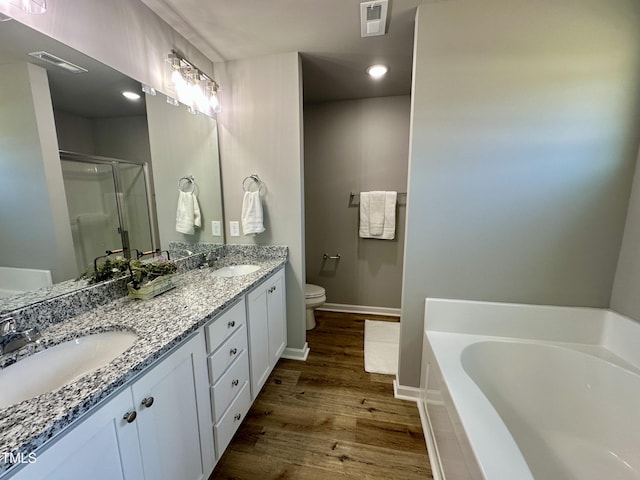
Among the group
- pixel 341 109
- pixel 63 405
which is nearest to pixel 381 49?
pixel 341 109

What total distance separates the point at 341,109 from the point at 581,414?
3.04 metres

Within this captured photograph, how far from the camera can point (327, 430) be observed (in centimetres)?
158

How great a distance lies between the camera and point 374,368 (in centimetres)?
214

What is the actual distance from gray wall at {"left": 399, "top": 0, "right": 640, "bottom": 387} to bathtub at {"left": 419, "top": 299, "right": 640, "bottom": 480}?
0.48 ft

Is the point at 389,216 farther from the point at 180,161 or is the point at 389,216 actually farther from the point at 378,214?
the point at 180,161

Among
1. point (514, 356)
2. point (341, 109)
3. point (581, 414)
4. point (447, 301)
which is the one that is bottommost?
point (581, 414)

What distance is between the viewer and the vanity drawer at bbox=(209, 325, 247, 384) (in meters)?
1.22

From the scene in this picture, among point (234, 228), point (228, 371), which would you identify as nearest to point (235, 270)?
point (234, 228)

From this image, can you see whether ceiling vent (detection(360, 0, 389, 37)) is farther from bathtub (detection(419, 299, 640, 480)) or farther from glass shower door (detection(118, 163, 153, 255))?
bathtub (detection(419, 299, 640, 480))

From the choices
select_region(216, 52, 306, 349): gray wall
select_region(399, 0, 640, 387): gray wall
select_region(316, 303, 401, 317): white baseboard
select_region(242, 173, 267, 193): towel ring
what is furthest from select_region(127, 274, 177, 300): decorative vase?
select_region(316, 303, 401, 317): white baseboard

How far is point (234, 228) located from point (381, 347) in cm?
174

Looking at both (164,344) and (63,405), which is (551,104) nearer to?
(164,344)

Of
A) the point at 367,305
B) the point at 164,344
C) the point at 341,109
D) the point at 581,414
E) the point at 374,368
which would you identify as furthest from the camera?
the point at 367,305

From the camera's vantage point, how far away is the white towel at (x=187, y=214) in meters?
1.89
